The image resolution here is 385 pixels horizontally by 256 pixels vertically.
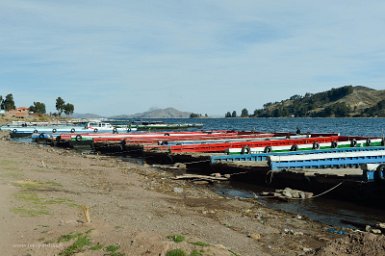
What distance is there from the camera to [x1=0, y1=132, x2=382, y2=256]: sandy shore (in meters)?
9.48

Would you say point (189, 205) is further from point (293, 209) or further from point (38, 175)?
point (38, 175)

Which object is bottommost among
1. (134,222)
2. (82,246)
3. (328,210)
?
(328,210)

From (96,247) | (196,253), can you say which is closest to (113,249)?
(96,247)

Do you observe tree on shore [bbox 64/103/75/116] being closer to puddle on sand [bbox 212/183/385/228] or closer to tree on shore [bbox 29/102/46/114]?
tree on shore [bbox 29/102/46/114]

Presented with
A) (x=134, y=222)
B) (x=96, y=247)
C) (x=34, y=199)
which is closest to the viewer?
(x=96, y=247)

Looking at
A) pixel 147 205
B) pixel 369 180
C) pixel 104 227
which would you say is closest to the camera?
pixel 104 227

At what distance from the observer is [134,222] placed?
12.7 meters

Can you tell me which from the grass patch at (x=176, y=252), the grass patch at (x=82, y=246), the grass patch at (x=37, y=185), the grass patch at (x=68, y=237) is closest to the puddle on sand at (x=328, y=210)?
the grass patch at (x=37, y=185)

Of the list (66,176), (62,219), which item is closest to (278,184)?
(66,176)

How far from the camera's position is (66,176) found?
A: 22391 mm

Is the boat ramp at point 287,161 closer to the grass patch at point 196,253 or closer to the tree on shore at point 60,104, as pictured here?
the grass patch at point 196,253

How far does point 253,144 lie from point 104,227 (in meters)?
28.8

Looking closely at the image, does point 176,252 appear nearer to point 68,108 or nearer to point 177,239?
point 177,239

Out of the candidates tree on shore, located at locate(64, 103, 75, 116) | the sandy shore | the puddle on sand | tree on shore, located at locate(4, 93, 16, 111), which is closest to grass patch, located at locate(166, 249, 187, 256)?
the sandy shore
